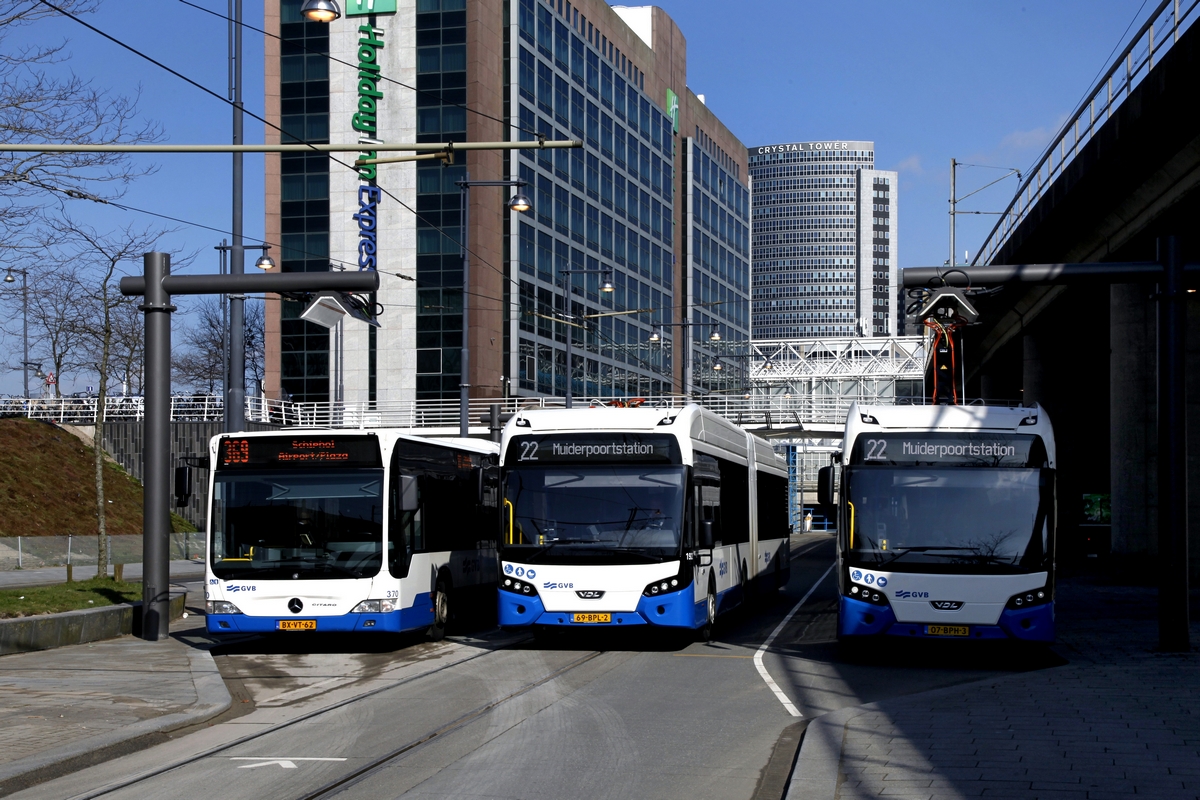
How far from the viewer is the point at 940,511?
1525 cm

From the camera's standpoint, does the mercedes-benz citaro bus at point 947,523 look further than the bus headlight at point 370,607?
No

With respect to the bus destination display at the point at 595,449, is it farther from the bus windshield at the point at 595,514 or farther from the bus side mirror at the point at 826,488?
the bus side mirror at the point at 826,488

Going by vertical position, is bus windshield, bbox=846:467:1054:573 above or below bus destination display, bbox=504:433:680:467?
below

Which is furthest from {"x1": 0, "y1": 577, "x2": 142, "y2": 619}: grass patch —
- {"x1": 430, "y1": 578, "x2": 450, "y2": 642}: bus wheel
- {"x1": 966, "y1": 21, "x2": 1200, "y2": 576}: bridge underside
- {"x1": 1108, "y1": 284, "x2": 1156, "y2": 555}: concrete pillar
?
{"x1": 1108, "y1": 284, "x2": 1156, "y2": 555}: concrete pillar

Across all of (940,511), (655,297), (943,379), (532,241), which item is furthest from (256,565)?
(655,297)

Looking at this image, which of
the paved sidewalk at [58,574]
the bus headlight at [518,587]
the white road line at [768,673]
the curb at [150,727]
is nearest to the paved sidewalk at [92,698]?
the curb at [150,727]

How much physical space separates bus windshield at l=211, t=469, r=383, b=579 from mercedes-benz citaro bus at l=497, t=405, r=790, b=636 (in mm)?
1652

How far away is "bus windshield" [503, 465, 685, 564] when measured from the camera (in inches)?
626

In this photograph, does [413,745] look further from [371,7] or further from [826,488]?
[371,7]

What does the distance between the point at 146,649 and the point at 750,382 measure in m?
89.3

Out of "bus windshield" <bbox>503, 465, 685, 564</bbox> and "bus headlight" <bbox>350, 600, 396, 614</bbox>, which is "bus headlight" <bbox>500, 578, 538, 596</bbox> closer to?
"bus windshield" <bbox>503, 465, 685, 564</bbox>

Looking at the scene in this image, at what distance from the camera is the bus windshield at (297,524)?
15977mm

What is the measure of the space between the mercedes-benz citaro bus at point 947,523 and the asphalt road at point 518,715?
2.14ft

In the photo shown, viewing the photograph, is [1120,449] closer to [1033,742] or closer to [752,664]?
[752,664]
